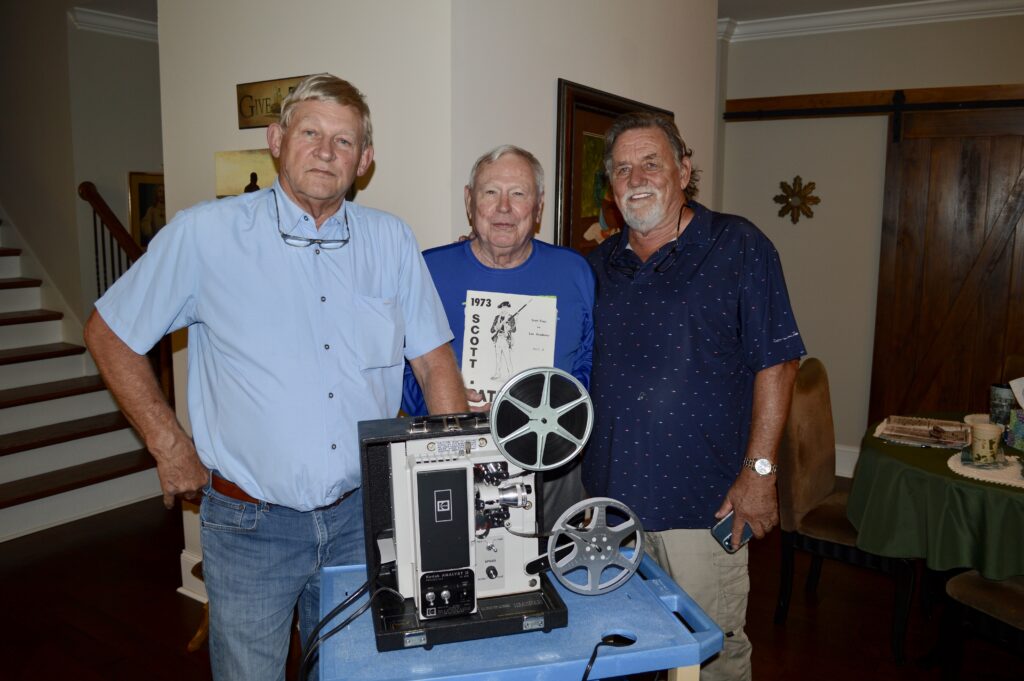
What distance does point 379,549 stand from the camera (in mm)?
1290

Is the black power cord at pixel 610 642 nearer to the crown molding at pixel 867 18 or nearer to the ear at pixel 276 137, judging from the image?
the ear at pixel 276 137

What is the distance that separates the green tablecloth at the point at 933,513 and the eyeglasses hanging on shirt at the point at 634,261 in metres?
1.44

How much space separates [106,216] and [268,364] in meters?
3.97

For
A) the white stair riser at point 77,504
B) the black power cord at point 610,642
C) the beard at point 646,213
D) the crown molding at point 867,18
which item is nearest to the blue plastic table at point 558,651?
the black power cord at point 610,642

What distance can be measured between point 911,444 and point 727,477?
4.83ft

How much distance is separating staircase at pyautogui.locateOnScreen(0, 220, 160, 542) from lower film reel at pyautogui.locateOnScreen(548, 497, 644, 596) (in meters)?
3.70

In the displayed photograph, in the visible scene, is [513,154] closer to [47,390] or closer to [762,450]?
[762,450]

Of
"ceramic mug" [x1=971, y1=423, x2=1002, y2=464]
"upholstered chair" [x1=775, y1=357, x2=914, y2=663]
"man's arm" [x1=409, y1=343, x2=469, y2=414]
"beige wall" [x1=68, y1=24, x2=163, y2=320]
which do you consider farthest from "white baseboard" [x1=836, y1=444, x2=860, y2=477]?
"beige wall" [x1=68, y1=24, x2=163, y2=320]

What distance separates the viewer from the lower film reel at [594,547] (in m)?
1.25

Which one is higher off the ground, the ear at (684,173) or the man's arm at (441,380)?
the ear at (684,173)

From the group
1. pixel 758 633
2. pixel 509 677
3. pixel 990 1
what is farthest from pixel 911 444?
pixel 990 1

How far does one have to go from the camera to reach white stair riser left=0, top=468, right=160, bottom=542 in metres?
3.88

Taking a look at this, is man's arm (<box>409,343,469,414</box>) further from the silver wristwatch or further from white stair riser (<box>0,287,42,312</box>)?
white stair riser (<box>0,287,42,312</box>)

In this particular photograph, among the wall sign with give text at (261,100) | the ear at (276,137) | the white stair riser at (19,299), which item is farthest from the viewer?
the white stair riser at (19,299)
